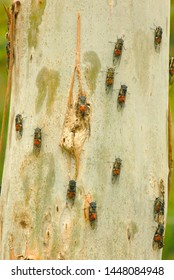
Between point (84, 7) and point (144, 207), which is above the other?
point (84, 7)

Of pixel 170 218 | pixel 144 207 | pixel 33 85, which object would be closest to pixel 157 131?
pixel 144 207

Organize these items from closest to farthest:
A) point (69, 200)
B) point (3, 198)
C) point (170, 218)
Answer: point (69, 200), point (3, 198), point (170, 218)

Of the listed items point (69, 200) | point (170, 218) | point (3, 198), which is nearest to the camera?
point (69, 200)

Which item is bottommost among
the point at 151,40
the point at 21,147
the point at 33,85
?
the point at 21,147

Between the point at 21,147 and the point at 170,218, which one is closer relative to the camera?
the point at 21,147

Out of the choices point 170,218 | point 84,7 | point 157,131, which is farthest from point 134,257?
point 170,218

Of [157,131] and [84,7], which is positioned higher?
[84,7]

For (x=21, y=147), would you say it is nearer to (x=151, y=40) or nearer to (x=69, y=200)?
(x=69, y=200)
